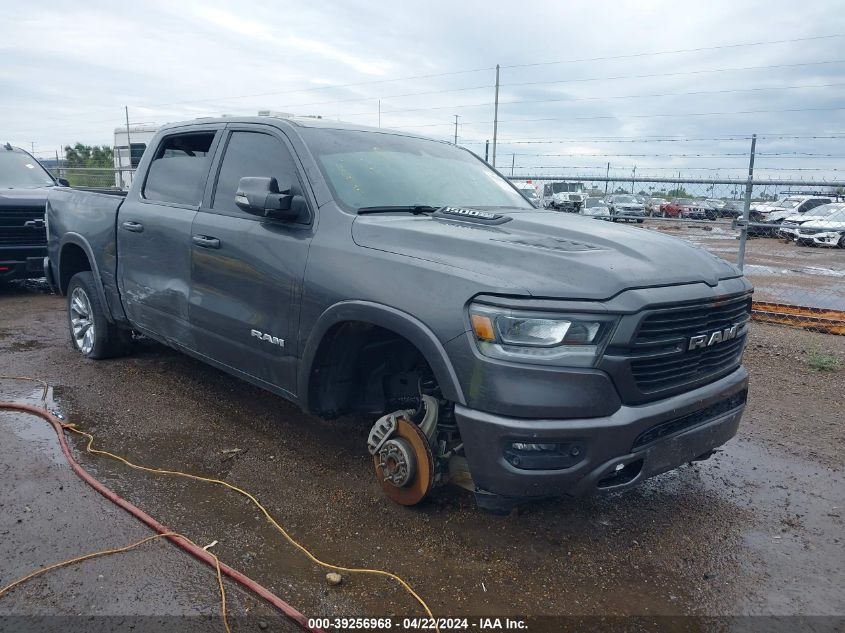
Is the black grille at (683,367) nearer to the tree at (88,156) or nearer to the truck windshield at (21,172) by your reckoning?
the truck windshield at (21,172)

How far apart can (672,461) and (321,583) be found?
5.18ft

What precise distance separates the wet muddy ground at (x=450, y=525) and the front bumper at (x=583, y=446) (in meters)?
0.45

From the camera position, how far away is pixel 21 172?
9859 millimetres

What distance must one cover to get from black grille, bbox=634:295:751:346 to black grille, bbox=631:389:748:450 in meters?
0.36

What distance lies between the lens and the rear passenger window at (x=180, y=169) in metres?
4.41

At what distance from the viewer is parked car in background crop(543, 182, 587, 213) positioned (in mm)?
17094

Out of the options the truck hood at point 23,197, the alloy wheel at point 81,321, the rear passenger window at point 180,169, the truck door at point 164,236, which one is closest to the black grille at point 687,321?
the truck door at point 164,236

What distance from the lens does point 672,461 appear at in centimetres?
290

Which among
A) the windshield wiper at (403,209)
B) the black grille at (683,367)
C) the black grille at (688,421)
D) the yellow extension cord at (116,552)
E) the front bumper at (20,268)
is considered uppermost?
the windshield wiper at (403,209)

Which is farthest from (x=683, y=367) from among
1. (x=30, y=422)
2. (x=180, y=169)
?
(x=30, y=422)

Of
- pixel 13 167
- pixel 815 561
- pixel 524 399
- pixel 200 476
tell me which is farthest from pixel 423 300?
pixel 13 167

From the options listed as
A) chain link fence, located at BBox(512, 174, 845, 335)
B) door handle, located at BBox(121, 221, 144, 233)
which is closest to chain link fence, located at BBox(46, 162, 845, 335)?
chain link fence, located at BBox(512, 174, 845, 335)

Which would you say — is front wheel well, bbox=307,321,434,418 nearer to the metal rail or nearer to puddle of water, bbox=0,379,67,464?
puddle of water, bbox=0,379,67,464

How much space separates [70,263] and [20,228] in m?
3.42
